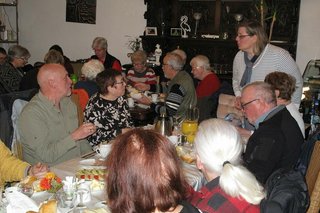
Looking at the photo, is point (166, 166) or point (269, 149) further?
point (269, 149)

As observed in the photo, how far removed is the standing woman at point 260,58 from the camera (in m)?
3.97

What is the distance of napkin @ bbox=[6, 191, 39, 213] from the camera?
1.86 meters

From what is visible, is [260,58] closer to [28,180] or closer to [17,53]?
[28,180]

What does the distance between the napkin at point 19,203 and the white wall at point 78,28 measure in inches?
218

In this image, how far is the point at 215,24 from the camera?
23.4 feet

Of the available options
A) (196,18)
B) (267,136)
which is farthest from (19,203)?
(196,18)

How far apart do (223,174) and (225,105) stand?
8.84ft

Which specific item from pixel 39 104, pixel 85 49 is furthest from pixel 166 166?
pixel 85 49

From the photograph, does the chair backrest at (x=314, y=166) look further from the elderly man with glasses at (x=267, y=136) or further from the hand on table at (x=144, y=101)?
the hand on table at (x=144, y=101)

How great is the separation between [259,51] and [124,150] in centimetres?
301

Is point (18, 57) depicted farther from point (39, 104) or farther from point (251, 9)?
point (251, 9)

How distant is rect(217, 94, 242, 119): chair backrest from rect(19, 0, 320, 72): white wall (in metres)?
2.75

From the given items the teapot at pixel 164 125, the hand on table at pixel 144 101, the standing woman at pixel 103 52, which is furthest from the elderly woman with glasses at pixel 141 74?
the teapot at pixel 164 125

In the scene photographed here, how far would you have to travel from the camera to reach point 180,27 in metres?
7.38
